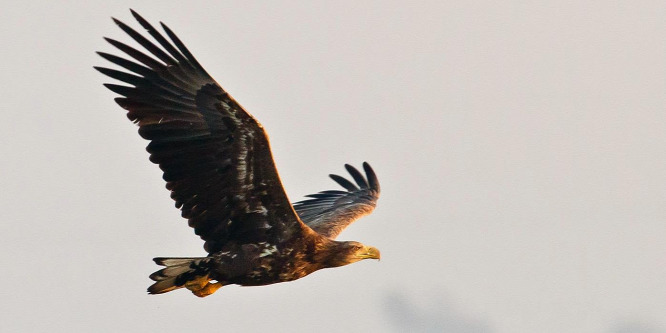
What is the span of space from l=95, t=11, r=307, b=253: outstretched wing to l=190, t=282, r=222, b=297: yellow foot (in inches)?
49.1

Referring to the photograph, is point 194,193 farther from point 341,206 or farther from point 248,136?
point 341,206

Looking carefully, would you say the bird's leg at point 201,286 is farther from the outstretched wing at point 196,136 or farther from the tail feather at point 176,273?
the outstretched wing at point 196,136

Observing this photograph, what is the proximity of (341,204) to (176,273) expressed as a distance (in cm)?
568

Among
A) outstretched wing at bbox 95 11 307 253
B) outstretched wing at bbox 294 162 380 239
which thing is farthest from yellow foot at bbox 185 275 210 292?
outstretched wing at bbox 294 162 380 239

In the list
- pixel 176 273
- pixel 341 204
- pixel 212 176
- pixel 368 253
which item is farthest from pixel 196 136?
pixel 341 204

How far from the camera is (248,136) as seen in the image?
1669 centimetres

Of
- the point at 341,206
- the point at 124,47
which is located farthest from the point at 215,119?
the point at 341,206

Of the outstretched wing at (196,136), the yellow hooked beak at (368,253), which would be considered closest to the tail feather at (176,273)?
the outstretched wing at (196,136)

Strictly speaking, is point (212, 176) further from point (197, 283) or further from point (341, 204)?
point (341, 204)

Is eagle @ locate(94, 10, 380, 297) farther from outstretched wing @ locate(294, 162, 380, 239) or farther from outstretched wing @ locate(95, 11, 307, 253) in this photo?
outstretched wing @ locate(294, 162, 380, 239)

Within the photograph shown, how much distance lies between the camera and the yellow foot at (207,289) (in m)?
18.4

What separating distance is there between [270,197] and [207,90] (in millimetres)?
1564

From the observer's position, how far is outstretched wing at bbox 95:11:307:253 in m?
16.8

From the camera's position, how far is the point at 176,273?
18.2 metres
